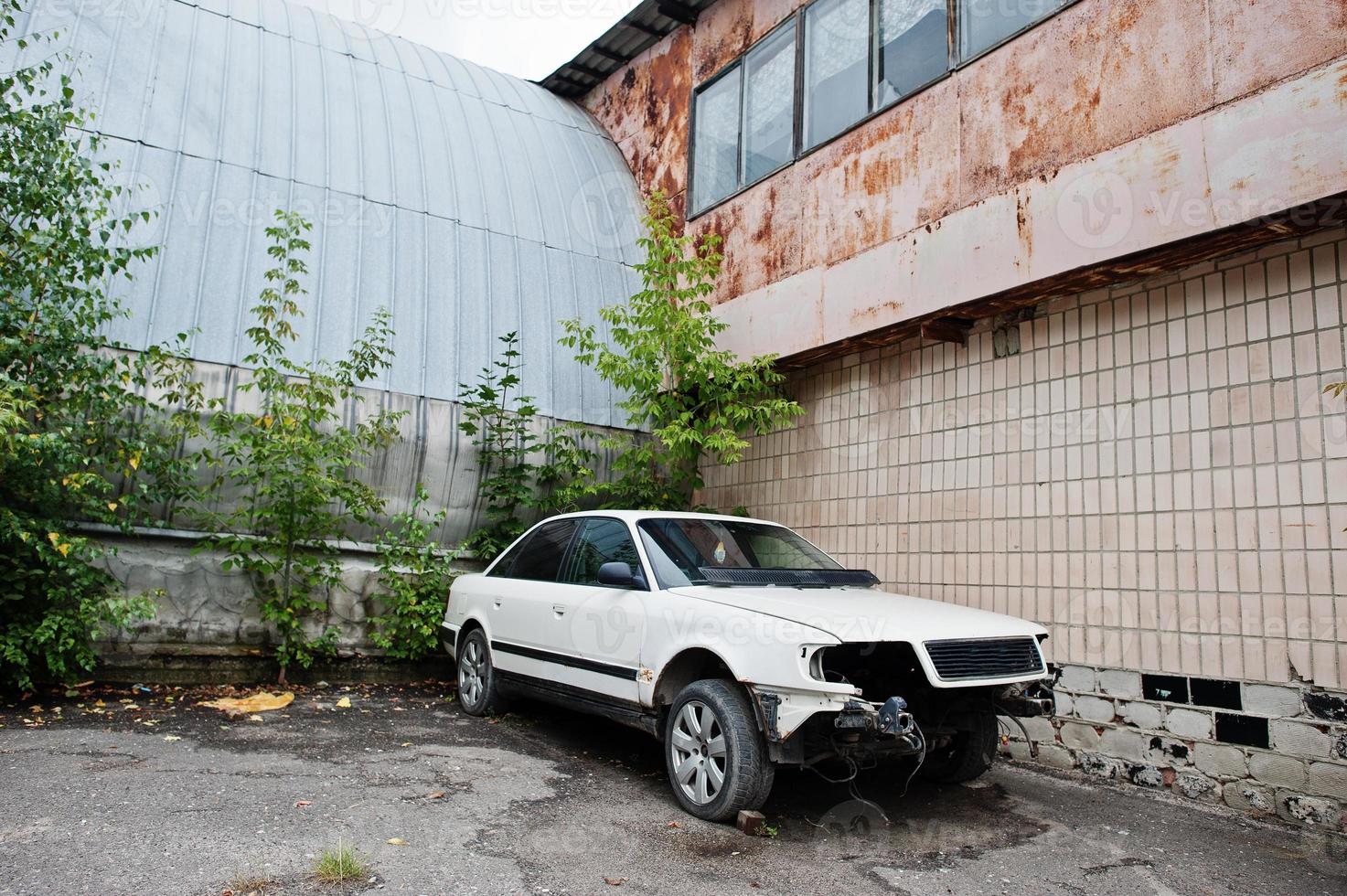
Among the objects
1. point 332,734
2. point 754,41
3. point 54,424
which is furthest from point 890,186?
point 54,424

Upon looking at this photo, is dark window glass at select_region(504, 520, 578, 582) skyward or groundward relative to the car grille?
skyward

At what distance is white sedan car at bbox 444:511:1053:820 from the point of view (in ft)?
14.3

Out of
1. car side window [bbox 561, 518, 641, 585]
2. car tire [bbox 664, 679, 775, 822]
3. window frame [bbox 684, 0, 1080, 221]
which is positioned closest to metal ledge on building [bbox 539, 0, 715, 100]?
window frame [bbox 684, 0, 1080, 221]

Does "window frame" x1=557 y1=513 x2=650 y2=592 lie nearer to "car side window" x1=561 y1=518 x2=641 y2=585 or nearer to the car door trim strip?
"car side window" x1=561 y1=518 x2=641 y2=585

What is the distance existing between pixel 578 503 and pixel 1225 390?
5.98 meters

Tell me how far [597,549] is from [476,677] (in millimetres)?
1759

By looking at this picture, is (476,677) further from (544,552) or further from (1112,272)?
(1112,272)

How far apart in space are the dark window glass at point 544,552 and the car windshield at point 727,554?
81 cm

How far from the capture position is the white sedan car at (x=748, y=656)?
172 inches

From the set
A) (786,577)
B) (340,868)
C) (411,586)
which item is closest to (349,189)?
(411,586)

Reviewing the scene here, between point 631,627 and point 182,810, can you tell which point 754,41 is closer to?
point 631,627

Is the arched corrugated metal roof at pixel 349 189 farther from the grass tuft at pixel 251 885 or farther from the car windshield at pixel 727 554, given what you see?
the grass tuft at pixel 251 885

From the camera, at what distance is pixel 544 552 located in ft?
21.5

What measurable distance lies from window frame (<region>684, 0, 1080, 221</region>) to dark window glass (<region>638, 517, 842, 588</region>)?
156 inches
